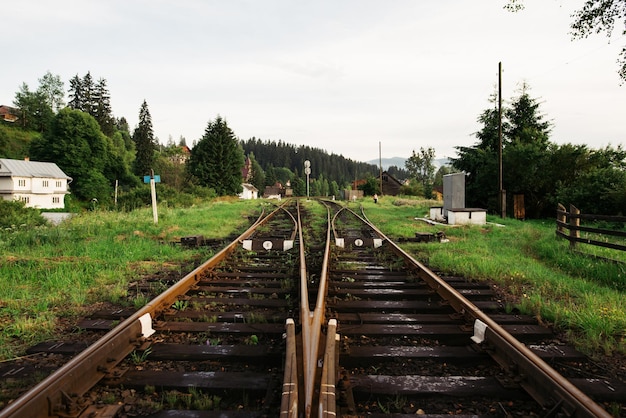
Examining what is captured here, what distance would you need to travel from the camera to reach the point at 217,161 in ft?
169

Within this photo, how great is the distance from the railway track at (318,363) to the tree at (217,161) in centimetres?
4808

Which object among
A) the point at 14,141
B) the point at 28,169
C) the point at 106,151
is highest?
the point at 14,141

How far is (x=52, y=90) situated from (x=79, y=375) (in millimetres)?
111989

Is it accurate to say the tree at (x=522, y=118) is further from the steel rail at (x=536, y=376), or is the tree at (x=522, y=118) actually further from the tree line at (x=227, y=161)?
the steel rail at (x=536, y=376)

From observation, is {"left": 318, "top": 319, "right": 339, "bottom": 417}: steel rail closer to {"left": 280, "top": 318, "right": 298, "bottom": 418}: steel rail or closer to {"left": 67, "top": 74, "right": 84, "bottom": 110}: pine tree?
{"left": 280, "top": 318, "right": 298, "bottom": 418}: steel rail

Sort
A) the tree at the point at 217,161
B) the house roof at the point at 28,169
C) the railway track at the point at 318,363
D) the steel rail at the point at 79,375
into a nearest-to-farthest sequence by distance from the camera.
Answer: the steel rail at the point at 79,375, the railway track at the point at 318,363, the tree at the point at 217,161, the house roof at the point at 28,169

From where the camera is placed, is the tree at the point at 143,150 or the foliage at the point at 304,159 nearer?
the tree at the point at 143,150

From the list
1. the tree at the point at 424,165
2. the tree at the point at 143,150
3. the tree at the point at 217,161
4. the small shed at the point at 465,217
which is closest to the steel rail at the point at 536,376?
the small shed at the point at 465,217

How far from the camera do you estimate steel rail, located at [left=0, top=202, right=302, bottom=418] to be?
80.3 inches

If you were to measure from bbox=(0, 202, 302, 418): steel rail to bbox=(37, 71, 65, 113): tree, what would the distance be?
106776 millimetres

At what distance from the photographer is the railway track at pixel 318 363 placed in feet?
7.25

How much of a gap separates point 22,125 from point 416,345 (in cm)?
11177

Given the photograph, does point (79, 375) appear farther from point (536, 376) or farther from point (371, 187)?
point (371, 187)

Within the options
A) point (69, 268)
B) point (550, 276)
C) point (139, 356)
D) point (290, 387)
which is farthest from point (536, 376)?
point (69, 268)
